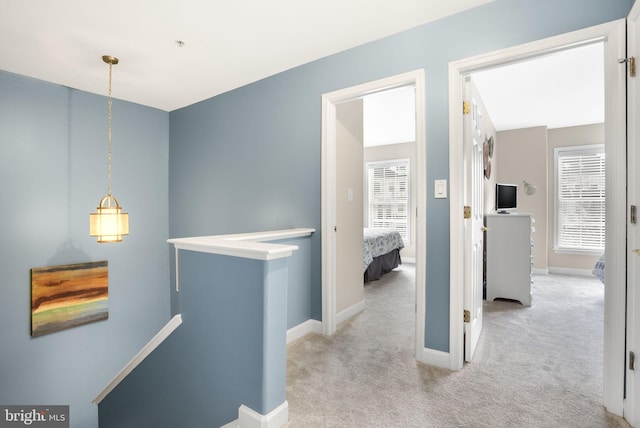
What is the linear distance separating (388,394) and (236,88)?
127 inches

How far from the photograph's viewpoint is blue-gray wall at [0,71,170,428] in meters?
2.98

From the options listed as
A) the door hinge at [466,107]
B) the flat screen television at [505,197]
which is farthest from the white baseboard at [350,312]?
the flat screen television at [505,197]

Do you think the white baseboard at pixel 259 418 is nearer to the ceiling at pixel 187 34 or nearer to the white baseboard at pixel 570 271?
the ceiling at pixel 187 34

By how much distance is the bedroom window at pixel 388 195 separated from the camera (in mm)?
6637

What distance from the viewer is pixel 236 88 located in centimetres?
343

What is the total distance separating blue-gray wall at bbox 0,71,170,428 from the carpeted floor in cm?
253

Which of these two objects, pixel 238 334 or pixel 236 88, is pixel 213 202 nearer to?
pixel 236 88

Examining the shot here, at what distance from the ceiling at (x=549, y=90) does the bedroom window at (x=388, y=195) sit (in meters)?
2.14

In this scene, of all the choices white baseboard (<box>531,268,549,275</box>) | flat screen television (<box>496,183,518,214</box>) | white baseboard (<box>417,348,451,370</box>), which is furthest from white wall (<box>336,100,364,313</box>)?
white baseboard (<box>531,268,549,275</box>)

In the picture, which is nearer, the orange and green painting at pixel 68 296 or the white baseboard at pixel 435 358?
the white baseboard at pixel 435 358

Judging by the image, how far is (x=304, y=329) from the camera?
8.76 feet

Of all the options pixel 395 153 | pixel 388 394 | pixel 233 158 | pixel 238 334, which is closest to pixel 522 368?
pixel 388 394

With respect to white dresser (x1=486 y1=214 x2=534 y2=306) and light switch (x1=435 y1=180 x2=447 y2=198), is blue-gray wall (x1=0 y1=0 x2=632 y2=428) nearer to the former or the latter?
light switch (x1=435 y1=180 x2=447 y2=198)

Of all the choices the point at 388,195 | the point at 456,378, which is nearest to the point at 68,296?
the point at 456,378
